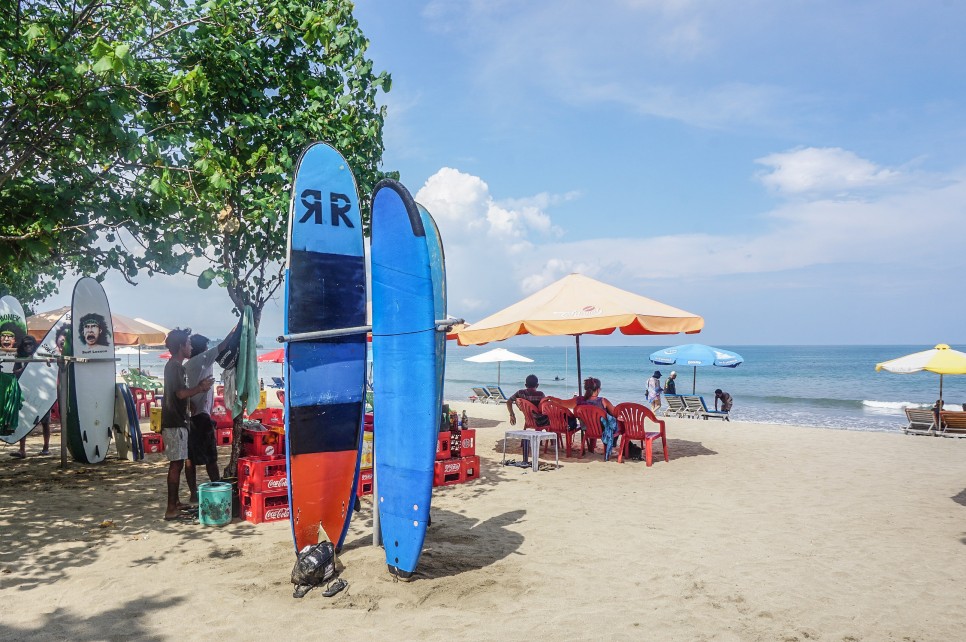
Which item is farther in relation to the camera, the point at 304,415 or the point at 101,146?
the point at 101,146

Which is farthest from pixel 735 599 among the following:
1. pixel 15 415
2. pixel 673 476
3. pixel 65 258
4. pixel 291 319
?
pixel 15 415

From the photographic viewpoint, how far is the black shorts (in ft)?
20.9

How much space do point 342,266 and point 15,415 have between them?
7.38m

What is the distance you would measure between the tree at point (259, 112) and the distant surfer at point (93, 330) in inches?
74.2

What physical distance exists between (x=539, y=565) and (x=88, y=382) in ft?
23.6

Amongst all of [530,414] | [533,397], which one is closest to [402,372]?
[530,414]

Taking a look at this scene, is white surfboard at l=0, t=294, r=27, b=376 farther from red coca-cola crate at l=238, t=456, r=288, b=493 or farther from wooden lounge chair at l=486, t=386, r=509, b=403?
wooden lounge chair at l=486, t=386, r=509, b=403

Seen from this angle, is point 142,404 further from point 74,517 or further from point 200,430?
point 200,430

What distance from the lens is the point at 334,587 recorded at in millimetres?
4188

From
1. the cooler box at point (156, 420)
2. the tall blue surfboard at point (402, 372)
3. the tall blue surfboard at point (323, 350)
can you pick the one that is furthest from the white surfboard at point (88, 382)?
the tall blue surfboard at point (402, 372)

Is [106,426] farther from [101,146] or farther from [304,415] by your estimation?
[304,415]

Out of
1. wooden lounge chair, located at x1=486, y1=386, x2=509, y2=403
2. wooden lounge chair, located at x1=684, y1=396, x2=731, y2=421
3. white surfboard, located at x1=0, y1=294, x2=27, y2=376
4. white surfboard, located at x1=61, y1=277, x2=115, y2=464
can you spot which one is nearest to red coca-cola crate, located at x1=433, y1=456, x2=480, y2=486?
white surfboard, located at x1=61, y1=277, x2=115, y2=464

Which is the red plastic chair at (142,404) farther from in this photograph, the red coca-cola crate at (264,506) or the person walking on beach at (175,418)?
the red coca-cola crate at (264,506)

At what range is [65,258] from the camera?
28.5ft
